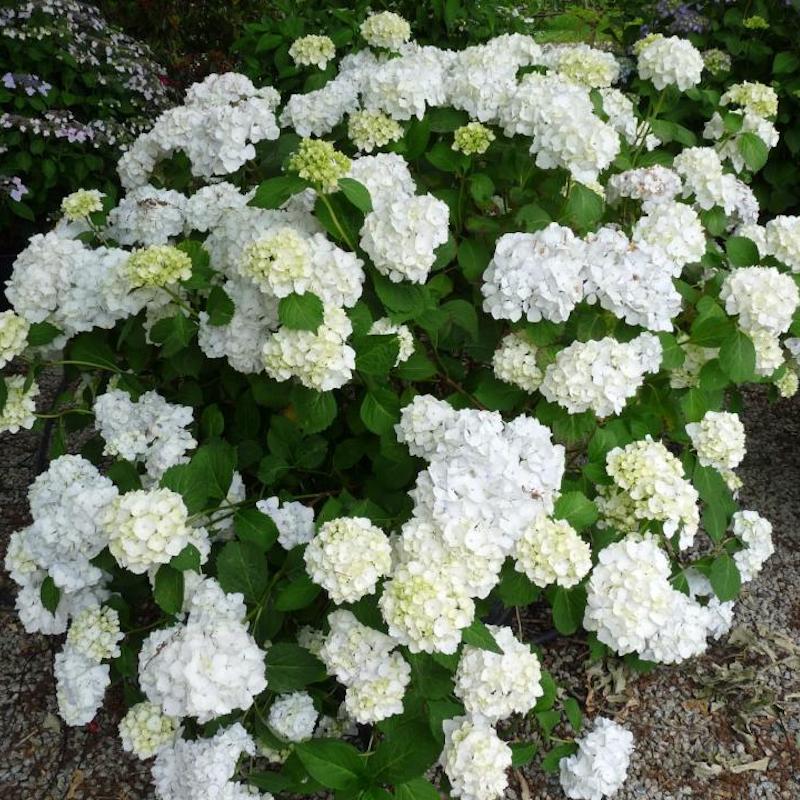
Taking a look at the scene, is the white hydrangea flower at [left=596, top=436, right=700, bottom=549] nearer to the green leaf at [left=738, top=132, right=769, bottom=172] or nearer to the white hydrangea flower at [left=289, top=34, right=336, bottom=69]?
the green leaf at [left=738, top=132, right=769, bottom=172]

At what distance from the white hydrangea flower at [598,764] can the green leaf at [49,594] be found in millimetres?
1297

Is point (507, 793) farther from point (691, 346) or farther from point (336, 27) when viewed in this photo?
point (336, 27)

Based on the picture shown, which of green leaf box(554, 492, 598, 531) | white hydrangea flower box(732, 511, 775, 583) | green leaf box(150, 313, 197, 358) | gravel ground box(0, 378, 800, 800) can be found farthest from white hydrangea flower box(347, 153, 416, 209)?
gravel ground box(0, 378, 800, 800)

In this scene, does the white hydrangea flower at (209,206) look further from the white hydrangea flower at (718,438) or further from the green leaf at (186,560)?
the white hydrangea flower at (718,438)

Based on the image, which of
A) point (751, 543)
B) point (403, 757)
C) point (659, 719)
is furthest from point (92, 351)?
point (659, 719)

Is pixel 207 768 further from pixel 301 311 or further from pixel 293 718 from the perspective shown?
pixel 301 311

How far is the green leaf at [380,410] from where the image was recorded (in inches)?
74.1

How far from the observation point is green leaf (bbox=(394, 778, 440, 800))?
1668mm

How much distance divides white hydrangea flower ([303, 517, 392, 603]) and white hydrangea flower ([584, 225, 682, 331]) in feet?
2.30

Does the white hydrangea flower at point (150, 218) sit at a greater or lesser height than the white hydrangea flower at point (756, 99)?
lesser

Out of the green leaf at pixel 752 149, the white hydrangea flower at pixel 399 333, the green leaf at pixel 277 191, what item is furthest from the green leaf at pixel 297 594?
the green leaf at pixel 752 149

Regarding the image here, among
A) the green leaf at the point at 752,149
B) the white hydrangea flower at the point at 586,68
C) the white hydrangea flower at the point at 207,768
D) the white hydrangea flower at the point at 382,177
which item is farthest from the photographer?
the green leaf at the point at 752,149

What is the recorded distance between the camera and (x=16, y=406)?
1.90m

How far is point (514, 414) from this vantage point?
7.14 feet
